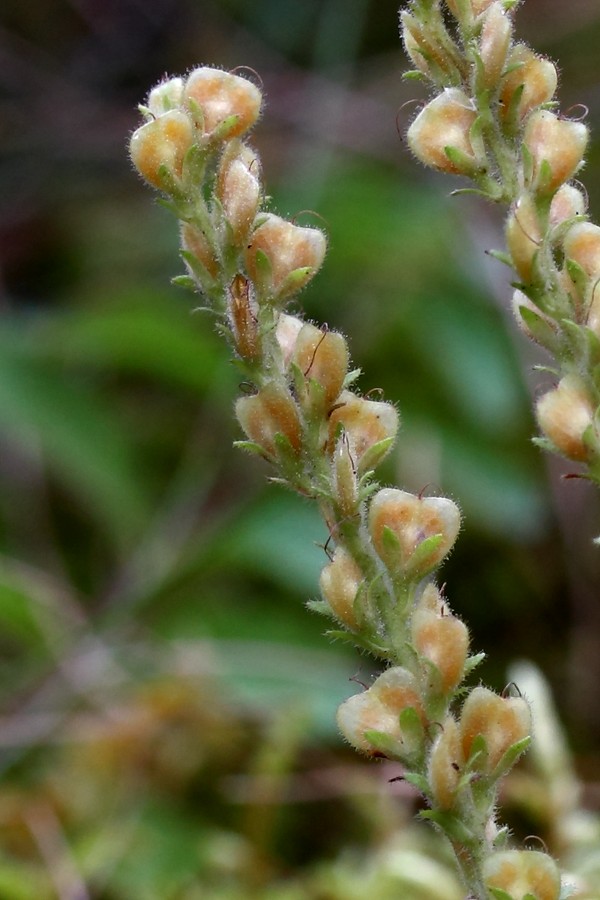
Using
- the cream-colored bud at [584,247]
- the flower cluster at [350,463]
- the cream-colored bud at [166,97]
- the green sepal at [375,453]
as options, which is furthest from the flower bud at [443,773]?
the cream-colored bud at [166,97]

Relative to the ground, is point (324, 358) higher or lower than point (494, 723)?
higher

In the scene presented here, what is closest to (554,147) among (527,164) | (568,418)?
(527,164)

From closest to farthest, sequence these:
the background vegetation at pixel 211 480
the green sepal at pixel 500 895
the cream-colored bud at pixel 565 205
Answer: the green sepal at pixel 500 895 < the cream-colored bud at pixel 565 205 < the background vegetation at pixel 211 480

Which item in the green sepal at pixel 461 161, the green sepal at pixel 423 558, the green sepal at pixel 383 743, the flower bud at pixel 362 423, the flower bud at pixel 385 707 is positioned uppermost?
the green sepal at pixel 461 161

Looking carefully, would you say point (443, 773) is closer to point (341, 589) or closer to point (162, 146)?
point (341, 589)

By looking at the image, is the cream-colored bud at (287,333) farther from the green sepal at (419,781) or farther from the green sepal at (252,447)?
the green sepal at (419,781)

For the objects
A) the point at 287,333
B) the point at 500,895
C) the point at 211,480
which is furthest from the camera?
the point at 211,480

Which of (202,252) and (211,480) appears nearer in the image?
(202,252)
